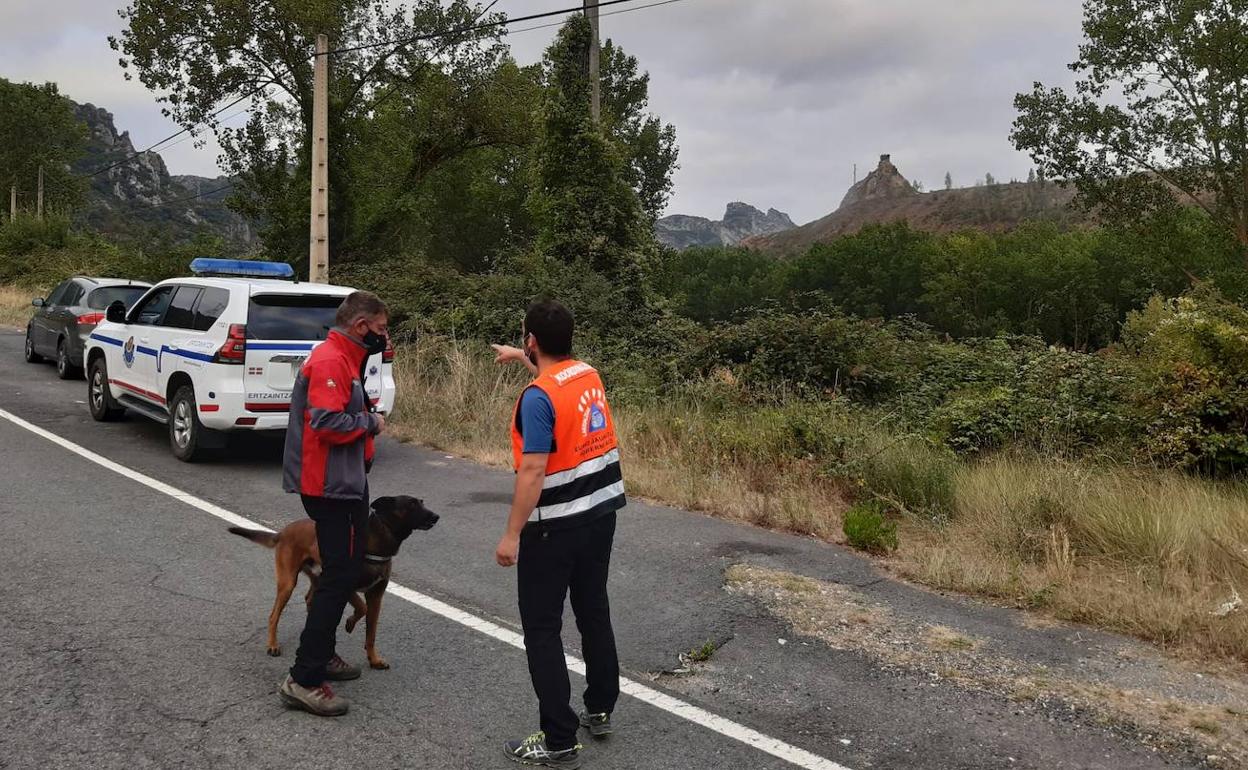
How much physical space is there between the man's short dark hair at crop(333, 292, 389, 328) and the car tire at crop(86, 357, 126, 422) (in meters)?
8.40

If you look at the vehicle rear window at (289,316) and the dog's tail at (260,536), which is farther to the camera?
the vehicle rear window at (289,316)

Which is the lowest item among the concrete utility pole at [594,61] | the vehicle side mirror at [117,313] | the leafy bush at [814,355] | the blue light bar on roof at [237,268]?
the leafy bush at [814,355]

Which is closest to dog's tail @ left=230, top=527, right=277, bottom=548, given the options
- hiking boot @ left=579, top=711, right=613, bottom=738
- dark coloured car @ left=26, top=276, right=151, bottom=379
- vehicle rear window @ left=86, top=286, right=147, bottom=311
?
hiking boot @ left=579, top=711, right=613, bottom=738

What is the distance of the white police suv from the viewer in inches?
336

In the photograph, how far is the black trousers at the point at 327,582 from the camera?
3811mm

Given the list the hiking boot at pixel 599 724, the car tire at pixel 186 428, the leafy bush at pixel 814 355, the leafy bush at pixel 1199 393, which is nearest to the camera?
the hiking boot at pixel 599 724

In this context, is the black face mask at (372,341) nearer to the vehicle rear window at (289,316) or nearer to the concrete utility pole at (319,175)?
the vehicle rear window at (289,316)

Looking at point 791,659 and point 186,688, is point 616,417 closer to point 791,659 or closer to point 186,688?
point 791,659

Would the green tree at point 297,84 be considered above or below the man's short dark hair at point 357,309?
above

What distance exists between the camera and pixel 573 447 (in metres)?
3.46

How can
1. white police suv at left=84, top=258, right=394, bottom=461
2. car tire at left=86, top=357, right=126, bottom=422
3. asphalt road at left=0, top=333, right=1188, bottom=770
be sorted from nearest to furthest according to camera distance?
asphalt road at left=0, top=333, right=1188, bottom=770, white police suv at left=84, top=258, right=394, bottom=461, car tire at left=86, top=357, right=126, bottom=422

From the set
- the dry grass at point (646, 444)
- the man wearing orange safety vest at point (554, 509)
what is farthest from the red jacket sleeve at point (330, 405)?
the dry grass at point (646, 444)

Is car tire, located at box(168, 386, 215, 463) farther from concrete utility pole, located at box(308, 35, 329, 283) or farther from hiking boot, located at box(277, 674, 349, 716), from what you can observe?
concrete utility pole, located at box(308, 35, 329, 283)

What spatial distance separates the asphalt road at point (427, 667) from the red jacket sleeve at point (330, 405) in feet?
3.90
